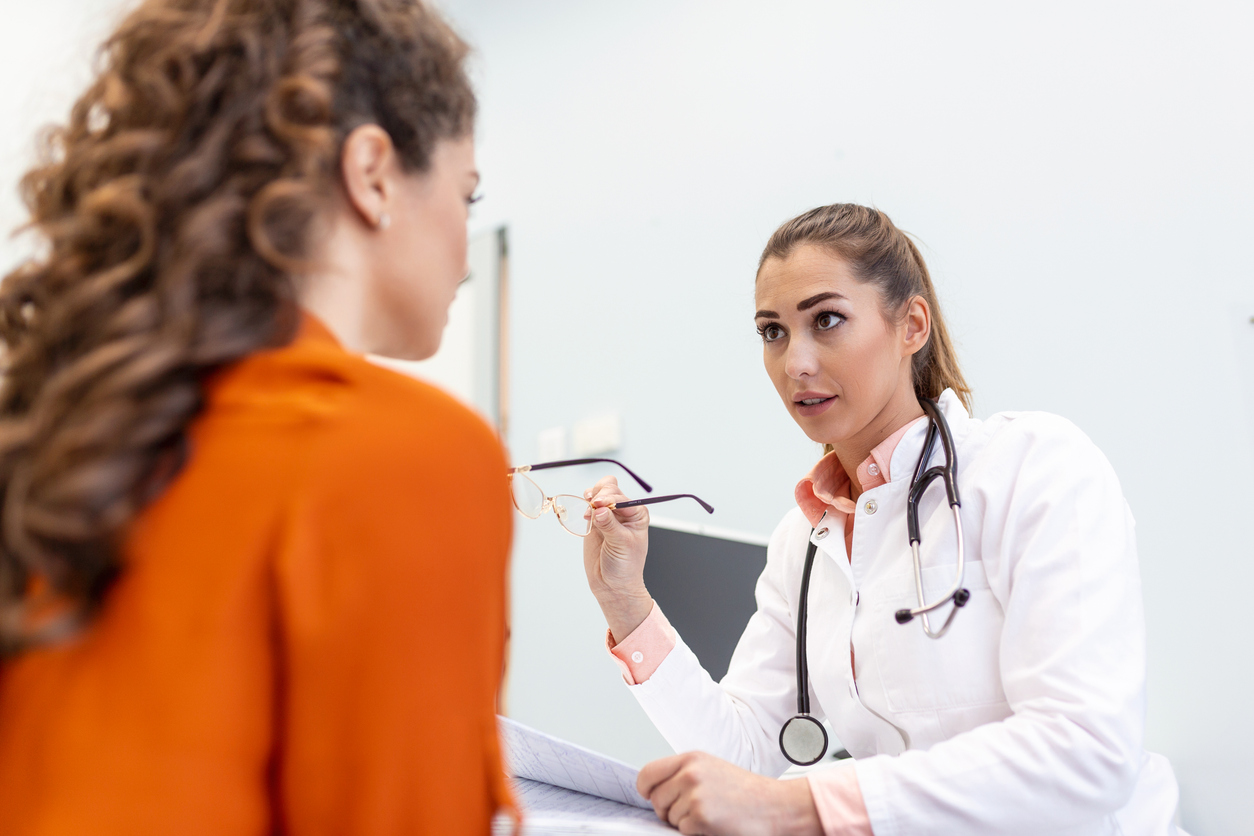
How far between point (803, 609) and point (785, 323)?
1.30 ft

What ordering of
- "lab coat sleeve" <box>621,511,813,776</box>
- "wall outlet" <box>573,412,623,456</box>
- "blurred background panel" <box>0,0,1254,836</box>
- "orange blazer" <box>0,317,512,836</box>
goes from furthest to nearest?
"wall outlet" <box>573,412,623,456</box>, "blurred background panel" <box>0,0,1254,836</box>, "lab coat sleeve" <box>621,511,813,776</box>, "orange blazer" <box>0,317,512,836</box>

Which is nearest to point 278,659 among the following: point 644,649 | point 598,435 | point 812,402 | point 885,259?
point 644,649

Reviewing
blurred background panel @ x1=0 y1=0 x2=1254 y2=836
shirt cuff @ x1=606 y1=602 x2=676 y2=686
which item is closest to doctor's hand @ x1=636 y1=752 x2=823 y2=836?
shirt cuff @ x1=606 y1=602 x2=676 y2=686

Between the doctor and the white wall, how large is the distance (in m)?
0.43

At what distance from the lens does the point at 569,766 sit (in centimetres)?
80

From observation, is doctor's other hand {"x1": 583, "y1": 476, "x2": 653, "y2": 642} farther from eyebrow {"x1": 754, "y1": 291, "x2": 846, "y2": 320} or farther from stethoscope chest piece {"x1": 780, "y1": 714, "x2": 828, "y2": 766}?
eyebrow {"x1": 754, "y1": 291, "x2": 846, "y2": 320}

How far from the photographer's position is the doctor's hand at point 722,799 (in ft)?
2.42

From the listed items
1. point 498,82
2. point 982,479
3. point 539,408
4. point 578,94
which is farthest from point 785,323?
point 498,82

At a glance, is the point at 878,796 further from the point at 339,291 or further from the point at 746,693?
the point at 339,291

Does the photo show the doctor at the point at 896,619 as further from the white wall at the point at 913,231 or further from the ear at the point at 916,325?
the white wall at the point at 913,231

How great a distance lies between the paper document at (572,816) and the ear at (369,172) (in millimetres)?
401

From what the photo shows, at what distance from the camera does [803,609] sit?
1.20 m

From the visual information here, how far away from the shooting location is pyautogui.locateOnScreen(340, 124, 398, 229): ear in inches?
21.9

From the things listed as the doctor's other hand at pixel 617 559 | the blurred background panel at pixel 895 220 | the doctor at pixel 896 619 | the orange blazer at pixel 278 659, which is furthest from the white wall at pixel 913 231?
the orange blazer at pixel 278 659
